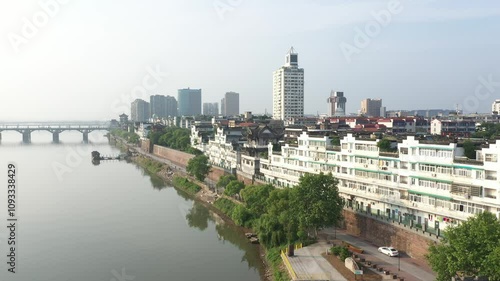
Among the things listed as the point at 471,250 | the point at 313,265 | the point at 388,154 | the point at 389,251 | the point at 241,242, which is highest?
the point at 388,154

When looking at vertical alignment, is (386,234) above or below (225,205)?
above

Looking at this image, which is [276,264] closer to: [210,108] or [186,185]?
[186,185]

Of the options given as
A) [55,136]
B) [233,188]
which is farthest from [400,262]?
[55,136]

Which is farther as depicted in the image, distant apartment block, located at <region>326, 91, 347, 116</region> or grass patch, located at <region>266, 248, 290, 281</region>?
distant apartment block, located at <region>326, 91, 347, 116</region>

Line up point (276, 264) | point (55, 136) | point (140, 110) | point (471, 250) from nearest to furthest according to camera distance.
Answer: point (471, 250)
point (276, 264)
point (55, 136)
point (140, 110)

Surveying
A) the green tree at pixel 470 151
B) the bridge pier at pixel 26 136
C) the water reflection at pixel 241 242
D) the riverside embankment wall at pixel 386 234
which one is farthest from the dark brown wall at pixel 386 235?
A: the bridge pier at pixel 26 136

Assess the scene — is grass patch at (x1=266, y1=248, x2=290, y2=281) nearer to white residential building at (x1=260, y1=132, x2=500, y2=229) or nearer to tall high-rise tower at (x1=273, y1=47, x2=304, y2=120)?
white residential building at (x1=260, y1=132, x2=500, y2=229)

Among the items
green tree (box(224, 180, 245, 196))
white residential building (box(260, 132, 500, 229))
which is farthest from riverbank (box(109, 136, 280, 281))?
white residential building (box(260, 132, 500, 229))
